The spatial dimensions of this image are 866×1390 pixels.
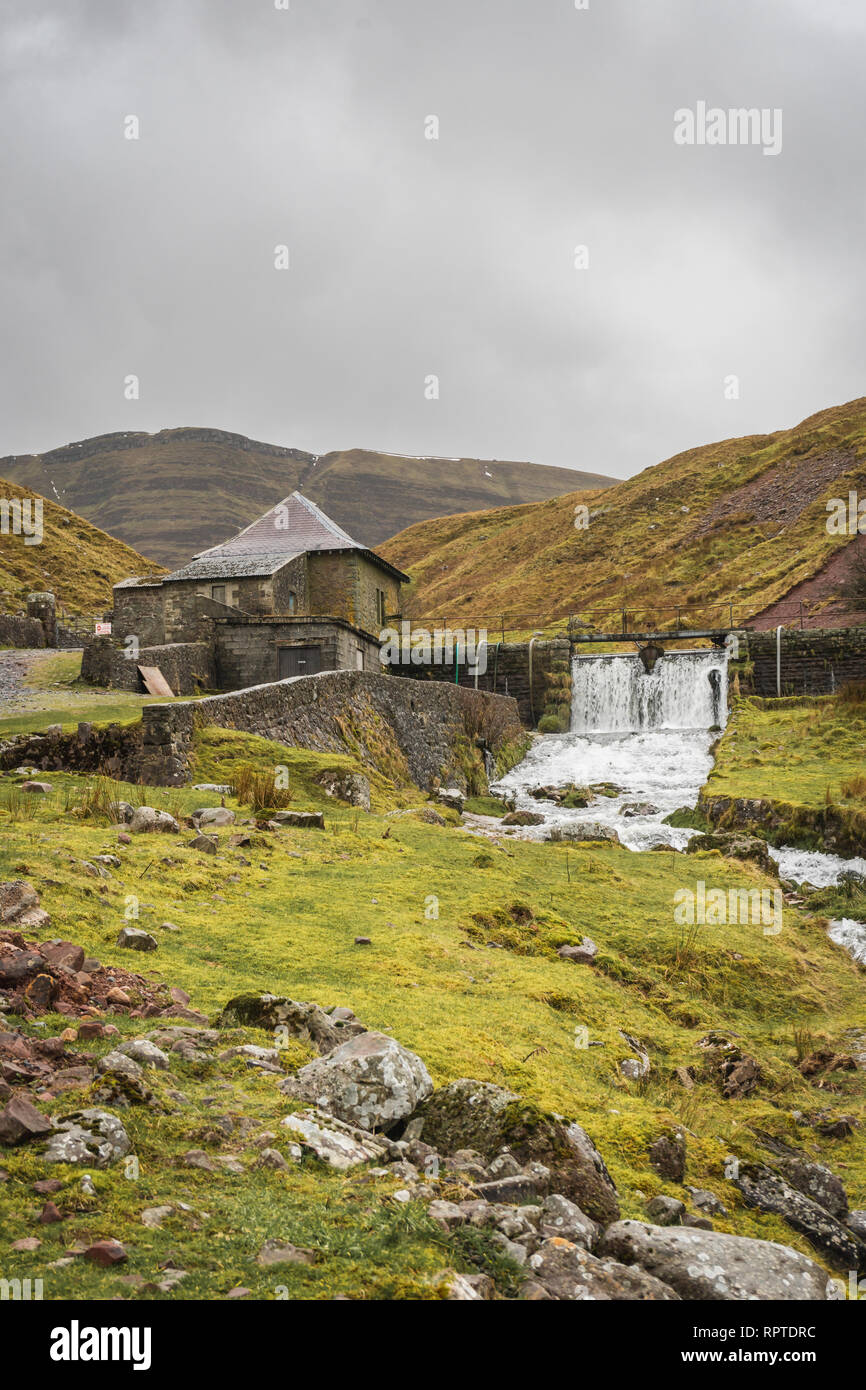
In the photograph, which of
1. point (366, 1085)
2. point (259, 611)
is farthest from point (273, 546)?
point (366, 1085)

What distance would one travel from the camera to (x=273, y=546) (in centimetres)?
4569

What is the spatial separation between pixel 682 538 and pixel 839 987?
78172mm

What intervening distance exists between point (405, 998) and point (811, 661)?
124 ft

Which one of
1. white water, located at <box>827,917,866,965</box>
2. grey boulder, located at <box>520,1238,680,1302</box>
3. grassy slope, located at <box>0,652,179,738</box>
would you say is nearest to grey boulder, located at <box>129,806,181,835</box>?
grassy slope, located at <box>0,652,179,738</box>

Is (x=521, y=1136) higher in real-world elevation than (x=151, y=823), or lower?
lower

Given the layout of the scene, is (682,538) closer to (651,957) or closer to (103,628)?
(103,628)

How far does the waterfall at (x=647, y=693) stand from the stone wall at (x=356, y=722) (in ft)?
23.4

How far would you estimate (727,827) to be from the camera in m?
22.3

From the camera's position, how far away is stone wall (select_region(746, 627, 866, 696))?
4091cm

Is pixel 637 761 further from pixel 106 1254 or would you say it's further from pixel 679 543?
pixel 679 543

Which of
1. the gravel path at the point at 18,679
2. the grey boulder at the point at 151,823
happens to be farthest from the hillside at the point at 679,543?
the grey boulder at the point at 151,823

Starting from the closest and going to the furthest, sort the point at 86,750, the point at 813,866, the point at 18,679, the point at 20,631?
the point at 86,750 < the point at 813,866 < the point at 18,679 < the point at 20,631

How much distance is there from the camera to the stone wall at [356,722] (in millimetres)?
15906

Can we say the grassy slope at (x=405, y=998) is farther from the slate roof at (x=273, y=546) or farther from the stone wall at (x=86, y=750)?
the slate roof at (x=273, y=546)
